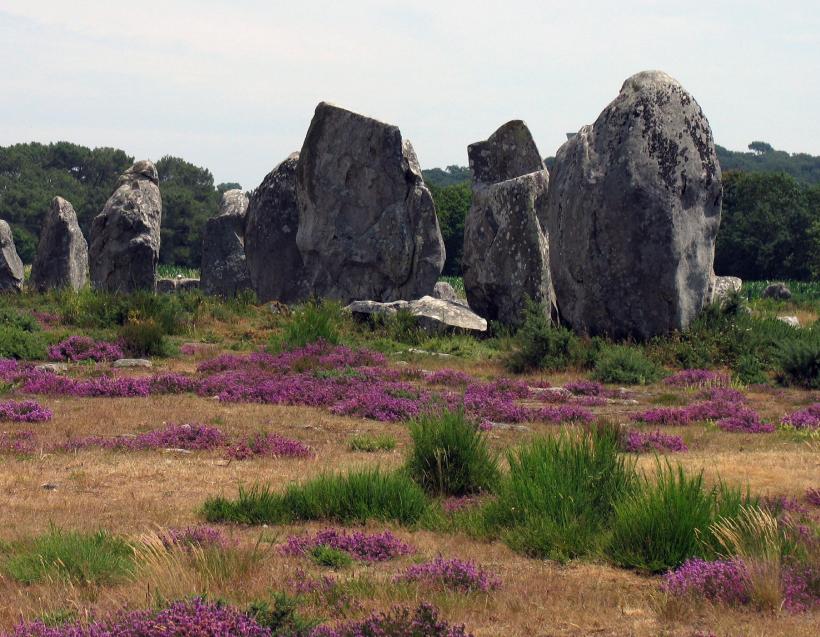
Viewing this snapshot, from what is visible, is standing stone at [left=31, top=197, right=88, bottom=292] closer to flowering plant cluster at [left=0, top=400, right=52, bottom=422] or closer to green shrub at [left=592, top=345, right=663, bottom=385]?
flowering plant cluster at [left=0, top=400, right=52, bottom=422]

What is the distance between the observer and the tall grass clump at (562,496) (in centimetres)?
843

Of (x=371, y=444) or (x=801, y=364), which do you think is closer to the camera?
(x=371, y=444)

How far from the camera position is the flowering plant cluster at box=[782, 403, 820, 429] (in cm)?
1488

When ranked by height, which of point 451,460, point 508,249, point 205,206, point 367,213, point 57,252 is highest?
point 205,206

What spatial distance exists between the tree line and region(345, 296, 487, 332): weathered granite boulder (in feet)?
135

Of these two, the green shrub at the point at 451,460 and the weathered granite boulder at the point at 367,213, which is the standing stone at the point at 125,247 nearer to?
the weathered granite boulder at the point at 367,213

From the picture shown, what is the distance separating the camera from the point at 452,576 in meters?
7.35

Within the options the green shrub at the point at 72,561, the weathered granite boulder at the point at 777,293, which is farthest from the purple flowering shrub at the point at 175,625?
the weathered granite boulder at the point at 777,293

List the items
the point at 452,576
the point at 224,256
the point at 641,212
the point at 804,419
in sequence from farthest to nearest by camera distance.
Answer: the point at 224,256 → the point at 641,212 → the point at 804,419 → the point at 452,576

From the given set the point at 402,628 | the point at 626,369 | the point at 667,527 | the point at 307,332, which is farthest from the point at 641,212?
the point at 402,628

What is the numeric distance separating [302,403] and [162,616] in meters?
11.0

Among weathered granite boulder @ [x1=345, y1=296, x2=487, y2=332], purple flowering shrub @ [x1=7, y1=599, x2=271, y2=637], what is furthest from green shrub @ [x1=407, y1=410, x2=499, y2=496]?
weathered granite boulder @ [x1=345, y1=296, x2=487, y2=332]

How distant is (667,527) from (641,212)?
49.1ft

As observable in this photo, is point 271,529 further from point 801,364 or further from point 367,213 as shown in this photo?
point 367,213
